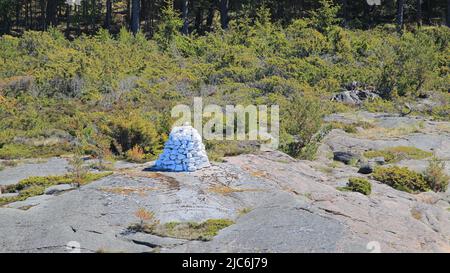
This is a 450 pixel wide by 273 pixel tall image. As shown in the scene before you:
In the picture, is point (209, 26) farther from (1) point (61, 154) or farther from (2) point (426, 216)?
(2) point (426, 216)

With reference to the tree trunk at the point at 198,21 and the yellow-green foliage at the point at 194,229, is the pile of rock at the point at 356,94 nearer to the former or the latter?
the yellow-green foliage at the point at 194,229

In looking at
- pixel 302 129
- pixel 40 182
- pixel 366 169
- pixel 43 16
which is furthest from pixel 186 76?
pixel 43 16

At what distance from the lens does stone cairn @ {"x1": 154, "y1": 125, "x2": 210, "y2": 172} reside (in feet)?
51.7

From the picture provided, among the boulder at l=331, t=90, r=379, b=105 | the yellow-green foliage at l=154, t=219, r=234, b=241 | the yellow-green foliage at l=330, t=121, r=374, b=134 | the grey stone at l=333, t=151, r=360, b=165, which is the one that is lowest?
the yellow-green foliage at l=154, t=219, r=234, b=241

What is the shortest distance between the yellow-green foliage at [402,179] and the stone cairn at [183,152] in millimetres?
5323

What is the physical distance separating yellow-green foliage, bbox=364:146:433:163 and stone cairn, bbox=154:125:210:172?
7137 mm

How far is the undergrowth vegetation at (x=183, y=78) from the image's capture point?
67.8 ft

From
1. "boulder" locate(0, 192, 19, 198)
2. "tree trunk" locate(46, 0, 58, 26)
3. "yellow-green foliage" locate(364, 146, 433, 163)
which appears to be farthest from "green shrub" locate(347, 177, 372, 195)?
"tree trunk" locate(46, 0, 58, 26)

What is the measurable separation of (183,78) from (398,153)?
457 inches

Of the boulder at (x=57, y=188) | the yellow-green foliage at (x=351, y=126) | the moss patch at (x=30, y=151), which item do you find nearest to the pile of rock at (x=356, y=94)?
the yellow-green foliage at (x=351, y=126)

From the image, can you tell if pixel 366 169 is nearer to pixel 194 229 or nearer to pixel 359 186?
pixel 359 186

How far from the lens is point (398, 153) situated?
20781 millimetres

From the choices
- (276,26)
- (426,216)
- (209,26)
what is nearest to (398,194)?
(426,216)

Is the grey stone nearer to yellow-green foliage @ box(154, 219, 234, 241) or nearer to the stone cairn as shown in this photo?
the stone cairn
